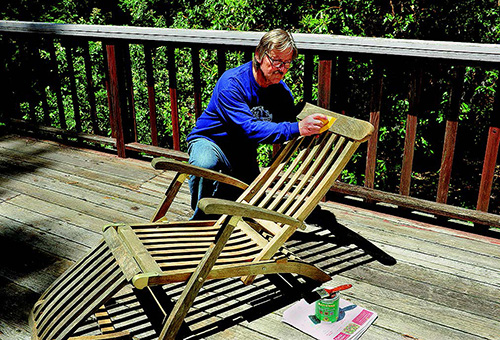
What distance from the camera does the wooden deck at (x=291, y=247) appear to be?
7.73 feet

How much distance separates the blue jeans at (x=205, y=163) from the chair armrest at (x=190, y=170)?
0.42 feet

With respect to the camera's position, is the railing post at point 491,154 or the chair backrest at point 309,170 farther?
the railing post at point 491,154

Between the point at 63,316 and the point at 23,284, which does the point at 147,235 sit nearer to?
the point at 63,316

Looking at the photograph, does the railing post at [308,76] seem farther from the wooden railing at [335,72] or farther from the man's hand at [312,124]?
the man's hand at [312,124]

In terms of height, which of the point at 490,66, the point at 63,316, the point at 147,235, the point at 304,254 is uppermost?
the point at 490,66

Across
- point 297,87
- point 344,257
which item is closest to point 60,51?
point 297,87

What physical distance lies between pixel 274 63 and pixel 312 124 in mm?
403

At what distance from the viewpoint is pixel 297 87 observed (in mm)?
6805

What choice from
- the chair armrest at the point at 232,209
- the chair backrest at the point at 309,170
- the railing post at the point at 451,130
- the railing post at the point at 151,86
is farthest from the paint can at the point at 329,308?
the railing post at the point at 151,86

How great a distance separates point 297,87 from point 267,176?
4.14m

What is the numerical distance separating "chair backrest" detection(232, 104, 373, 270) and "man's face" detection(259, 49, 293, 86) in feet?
1.09

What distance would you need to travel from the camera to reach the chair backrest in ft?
7.88

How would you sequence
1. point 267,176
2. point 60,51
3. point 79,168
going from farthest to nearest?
point 60,51 < point 79,168 < point 267,176

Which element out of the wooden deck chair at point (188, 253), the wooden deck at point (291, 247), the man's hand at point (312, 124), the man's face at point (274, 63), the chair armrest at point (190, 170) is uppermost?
the man's face at point (274, 63)
